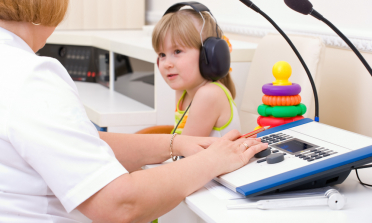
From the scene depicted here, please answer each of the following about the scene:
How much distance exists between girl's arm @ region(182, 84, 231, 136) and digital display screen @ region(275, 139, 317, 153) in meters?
0.41

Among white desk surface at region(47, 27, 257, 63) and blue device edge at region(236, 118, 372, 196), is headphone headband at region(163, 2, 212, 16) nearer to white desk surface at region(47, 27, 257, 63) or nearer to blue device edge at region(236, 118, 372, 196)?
white desk surface at region(47, 27, 257, 63)

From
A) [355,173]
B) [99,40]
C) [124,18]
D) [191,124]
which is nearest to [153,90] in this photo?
[191,124]

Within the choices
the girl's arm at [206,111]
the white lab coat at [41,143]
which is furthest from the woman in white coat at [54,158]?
the girl's arm at [206,111]

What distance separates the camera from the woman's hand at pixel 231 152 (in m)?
0.73

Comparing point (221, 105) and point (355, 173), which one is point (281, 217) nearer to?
point (355, 173)

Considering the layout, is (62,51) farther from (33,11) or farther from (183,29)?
(33,11)

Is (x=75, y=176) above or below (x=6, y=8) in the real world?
below

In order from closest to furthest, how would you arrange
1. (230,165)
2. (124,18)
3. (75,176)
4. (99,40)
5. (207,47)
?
(75,176) < (230,165) < (207,47) < (99,40) < (124,18)

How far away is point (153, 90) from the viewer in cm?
164

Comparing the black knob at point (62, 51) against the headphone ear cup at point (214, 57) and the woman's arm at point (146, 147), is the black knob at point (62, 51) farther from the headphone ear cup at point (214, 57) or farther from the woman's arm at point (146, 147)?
the woman's arm at point (146, 147)

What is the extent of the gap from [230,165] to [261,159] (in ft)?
0.23

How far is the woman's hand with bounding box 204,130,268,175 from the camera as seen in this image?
28.9 inches

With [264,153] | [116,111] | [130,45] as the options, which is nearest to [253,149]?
→ [264,153]

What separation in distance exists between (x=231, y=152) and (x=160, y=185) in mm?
176
